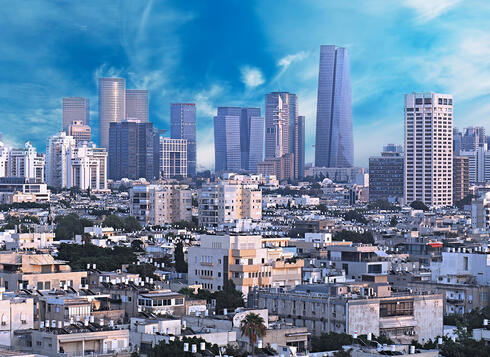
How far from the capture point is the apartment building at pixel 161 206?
113562mm

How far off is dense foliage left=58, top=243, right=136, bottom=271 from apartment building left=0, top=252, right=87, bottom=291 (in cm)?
640

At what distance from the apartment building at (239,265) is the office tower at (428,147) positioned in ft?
370

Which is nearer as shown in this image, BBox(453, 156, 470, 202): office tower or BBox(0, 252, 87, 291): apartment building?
BBox(0, 252, 87, 291): apartment building

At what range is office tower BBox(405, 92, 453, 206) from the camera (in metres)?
164

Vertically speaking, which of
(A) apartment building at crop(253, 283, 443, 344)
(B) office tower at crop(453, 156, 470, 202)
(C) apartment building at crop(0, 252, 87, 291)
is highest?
(B) office tower at crop(453, 156, 470, 202)

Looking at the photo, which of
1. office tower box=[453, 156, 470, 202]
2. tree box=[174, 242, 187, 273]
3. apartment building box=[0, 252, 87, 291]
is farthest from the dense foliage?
office tower box=[453, 156, 470, 202]

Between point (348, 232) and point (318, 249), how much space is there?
2532cm

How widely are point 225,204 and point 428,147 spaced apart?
6246cm

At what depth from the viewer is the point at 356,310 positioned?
37.9 m

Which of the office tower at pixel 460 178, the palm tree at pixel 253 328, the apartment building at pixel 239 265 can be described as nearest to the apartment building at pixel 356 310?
the palm tree at pixel 253 328

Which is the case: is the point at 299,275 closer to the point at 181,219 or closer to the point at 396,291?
the point at 396,291

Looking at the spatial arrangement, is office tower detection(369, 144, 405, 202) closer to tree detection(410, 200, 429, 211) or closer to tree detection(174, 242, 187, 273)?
tree detection(410, 200, 429, 211)

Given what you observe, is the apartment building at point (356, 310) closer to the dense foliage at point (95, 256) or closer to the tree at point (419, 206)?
the dense foliage at point (95, 256)

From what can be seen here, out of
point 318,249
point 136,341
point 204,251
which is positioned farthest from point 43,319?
point 318,249
